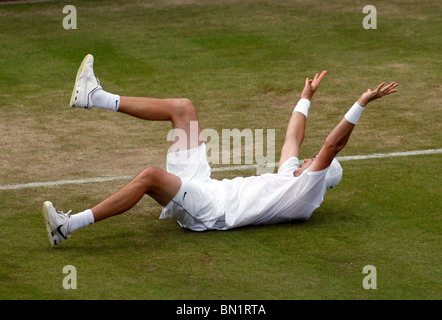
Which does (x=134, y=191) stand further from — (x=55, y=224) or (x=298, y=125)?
(x=298, y=125)

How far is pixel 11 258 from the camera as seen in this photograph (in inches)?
278

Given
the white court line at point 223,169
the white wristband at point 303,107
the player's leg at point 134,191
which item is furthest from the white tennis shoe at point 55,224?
the white wristband at point 303,107

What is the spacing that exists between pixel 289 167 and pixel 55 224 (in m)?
2.12

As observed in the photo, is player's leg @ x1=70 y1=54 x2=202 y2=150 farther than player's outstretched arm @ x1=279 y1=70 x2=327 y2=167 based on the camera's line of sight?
No

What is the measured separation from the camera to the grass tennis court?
22.2 ft

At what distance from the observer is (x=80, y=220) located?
7203 millimetres

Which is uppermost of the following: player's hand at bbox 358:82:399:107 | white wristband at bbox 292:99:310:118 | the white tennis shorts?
white wristband at bbox 292:99:310:118

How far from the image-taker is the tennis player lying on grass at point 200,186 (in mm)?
7277

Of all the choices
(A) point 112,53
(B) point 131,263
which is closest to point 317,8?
(A) point 112,53

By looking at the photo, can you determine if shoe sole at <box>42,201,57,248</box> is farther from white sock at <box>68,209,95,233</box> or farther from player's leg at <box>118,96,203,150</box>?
player's leg at <box>118,96,203,150</box>

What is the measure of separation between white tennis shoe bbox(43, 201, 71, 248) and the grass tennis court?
0.12 metres

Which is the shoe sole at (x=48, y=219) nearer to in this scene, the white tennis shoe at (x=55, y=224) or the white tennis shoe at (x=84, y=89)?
the white tennis shoe at (x=55, y=224)

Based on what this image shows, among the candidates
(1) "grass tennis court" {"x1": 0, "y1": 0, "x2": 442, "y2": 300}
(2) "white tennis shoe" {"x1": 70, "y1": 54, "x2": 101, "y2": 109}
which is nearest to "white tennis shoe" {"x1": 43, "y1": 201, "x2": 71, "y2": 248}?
(1) "grass tennis court" {"x1": 0, "y1": 0, "x2": 442, "y2": 300}

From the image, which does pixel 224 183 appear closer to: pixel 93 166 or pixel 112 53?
pixel 93 166
